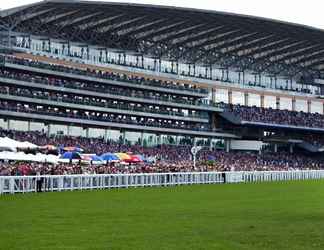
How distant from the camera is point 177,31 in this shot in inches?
2995

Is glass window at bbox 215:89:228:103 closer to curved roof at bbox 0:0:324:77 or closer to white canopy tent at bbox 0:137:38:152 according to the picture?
curved roof at bbox 0:0:324:77

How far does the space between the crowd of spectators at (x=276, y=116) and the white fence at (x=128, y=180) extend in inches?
1203

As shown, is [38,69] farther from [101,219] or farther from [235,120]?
[101,219]

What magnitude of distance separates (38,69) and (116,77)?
10908 millimetres

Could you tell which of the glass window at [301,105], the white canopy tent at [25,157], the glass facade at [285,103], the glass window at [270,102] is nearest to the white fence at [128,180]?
the white canopy tent at [25,157]

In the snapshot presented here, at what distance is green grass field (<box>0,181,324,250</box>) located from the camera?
1320cm

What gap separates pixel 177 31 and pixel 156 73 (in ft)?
32.3

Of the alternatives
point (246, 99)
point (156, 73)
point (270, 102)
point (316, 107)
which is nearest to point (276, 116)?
point (246, 99)

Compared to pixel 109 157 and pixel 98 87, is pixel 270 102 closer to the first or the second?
pixel 98 87

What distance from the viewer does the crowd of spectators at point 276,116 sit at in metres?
88.1

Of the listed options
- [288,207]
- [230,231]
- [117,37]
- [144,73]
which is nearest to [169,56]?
[144,73]

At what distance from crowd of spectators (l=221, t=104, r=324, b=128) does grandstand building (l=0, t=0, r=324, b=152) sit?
20cm

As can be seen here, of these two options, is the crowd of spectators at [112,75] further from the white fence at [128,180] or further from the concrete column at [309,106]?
the white fence at [128,180]

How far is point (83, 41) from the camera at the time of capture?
7575 centimetres
